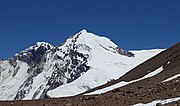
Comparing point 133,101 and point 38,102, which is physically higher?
point 38,102

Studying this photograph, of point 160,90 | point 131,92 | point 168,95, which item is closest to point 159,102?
point 168,95

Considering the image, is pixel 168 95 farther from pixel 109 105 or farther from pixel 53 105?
pixel 53 105

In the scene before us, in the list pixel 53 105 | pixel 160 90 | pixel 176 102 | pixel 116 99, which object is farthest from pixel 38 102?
pixel 176 102

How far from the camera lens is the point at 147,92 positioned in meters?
23.8

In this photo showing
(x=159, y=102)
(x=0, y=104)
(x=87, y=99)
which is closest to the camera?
(x=159, y=102)

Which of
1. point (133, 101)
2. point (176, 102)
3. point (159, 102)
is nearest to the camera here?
point (176, 102)

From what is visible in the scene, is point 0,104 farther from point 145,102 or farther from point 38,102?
point 145,102

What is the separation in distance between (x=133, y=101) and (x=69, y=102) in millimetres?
4530

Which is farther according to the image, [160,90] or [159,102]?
[160,90]

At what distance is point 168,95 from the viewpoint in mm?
21406

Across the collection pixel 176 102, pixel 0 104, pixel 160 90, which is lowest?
pixel 176 102

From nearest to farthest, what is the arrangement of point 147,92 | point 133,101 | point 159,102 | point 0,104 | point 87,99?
point 159,102, point 133,101, point 147,92, point 87,99, point 0,104

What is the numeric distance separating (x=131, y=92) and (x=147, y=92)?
1.44 metres

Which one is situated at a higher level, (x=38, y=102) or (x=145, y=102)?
(x=38, y=102)
